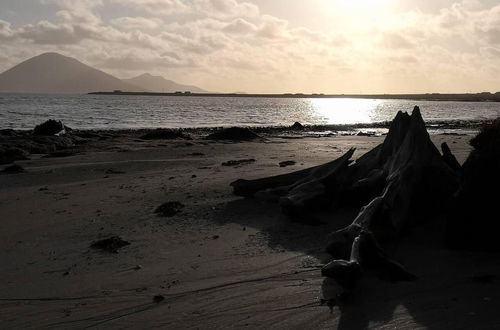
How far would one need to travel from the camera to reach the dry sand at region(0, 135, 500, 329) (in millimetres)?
4410

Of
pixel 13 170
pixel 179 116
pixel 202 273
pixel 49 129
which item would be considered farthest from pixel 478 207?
pixel 179 116

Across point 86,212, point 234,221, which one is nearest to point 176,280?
point 234,221

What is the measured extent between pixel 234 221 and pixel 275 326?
12.1ft

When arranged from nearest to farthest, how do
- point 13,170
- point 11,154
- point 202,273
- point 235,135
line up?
point 202,273 < point 13,170 < point 11,154 < point 235,135

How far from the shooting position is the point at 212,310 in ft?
15.1

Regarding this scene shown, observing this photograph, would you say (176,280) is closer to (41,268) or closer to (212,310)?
(212,310)

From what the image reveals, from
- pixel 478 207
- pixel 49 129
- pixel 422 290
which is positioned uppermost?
pixel 478 207

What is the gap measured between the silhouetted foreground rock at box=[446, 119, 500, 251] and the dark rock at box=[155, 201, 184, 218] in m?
4.33

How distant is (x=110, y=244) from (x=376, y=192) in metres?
3.88

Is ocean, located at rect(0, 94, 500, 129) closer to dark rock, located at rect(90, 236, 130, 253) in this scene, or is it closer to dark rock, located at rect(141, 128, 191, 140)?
dark rock, located at rect(141, 128, 191, 140)

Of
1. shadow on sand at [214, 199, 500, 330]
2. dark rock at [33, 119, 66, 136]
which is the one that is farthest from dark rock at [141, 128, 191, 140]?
shadow on sand at [214, 199, 500, 330]

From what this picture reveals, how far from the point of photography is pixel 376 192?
7562 millimetres

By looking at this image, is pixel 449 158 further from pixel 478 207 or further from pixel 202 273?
pixel 202 273

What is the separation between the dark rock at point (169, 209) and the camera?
8.29 meters
